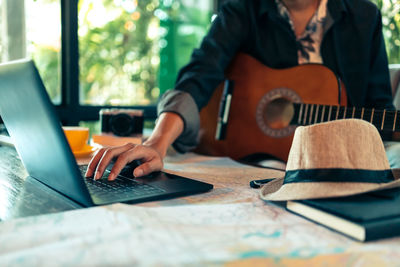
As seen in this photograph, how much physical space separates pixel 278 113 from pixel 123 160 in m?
0.70

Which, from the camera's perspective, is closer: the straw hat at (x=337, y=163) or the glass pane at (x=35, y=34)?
the straw hat at (x=337, y=163)

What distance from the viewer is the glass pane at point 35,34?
1.64 metres

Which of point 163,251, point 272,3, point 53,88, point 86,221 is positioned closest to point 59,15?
point 53,88

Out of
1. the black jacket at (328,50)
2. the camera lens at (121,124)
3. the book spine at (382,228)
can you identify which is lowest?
the camera lens at (121,124)

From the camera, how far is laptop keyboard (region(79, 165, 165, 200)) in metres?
0.57

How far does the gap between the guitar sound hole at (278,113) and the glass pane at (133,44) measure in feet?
3.09

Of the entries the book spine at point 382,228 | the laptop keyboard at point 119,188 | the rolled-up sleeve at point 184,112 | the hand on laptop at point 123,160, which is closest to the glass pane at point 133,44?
the rolled-up sleeve at point 184,112

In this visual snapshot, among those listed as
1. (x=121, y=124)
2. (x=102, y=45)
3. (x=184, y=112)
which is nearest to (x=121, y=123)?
(x=121, y=124)

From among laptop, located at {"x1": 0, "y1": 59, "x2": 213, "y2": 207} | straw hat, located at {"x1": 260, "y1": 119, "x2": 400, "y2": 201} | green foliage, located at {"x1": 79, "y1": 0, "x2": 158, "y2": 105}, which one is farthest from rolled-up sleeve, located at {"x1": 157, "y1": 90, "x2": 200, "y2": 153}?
green foliage, located at {"x1": 79, "y1": 0, "x2": 158, "y2": 105}

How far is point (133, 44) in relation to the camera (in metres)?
2.38

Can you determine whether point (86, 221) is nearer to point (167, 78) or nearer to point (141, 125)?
point (141, 125)

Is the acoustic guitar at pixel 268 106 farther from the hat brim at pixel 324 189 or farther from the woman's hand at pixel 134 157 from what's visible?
the hat brim at pixel 324 189

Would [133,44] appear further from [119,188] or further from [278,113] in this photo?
[119,188]

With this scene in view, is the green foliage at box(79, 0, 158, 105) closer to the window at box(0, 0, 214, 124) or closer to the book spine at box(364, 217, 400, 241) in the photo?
the window at box(0, 0, 214, 124)
